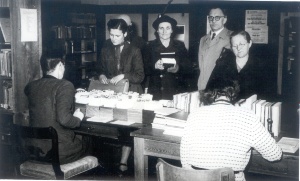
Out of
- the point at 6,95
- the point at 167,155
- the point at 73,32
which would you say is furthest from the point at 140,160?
the point at 73,32

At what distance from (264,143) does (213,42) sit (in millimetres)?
2093

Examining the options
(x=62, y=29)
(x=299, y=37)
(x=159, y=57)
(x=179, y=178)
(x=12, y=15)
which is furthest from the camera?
(x=62, y=29)

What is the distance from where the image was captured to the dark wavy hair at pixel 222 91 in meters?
2.11

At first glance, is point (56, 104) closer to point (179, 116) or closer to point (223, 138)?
point (179, 116)

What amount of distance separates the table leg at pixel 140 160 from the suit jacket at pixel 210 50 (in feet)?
5.18

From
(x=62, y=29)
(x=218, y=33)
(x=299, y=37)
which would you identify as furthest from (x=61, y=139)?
(x=299, y=37)

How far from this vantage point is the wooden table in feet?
7.41

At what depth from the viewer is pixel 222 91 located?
210 cm

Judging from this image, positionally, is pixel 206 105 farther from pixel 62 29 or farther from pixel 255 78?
pixel 62 29

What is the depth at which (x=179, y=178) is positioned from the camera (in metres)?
1.77

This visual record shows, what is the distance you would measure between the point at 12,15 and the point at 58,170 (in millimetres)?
1528

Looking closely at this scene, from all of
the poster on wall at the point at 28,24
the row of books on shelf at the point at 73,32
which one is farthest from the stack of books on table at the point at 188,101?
the row of books on shelf at the point at 73,32

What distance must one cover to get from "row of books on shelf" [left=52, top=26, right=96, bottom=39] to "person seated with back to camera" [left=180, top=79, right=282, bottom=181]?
5355 millimetres

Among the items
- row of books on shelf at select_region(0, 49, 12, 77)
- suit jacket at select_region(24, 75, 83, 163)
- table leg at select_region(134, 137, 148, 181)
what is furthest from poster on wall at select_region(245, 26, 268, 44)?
suit jacket at select_region(24, 75, 83, 163)
